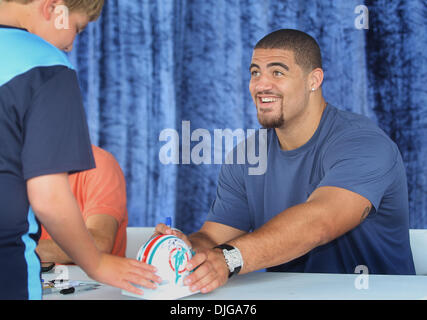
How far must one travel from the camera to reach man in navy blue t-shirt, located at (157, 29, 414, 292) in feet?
3.61

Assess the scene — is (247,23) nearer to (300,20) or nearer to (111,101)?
(300,20)

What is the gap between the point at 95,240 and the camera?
55.0 inches

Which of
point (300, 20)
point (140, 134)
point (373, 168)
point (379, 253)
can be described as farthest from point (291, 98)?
point (140, 134)

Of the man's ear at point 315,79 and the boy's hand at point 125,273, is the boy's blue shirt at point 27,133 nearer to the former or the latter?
the boy's hand at point 125,273

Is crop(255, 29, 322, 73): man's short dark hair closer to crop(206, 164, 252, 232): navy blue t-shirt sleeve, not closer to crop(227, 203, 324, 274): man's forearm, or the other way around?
crop(206, 164, 252, 232): navy blue t-shirt sleeve

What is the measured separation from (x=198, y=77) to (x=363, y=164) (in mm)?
1200

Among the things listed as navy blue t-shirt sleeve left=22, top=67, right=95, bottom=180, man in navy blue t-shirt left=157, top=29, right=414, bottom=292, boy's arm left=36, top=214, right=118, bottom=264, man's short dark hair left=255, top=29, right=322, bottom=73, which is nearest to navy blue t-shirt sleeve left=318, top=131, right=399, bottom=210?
man in navy blue t-shirt left=157, top=29, right=414, bottom=292

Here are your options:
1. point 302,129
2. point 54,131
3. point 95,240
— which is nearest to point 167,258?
point 54,131

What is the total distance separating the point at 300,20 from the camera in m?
2.24

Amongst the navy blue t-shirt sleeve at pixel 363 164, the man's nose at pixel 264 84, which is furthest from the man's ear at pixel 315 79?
the navy blue t-shirt sleeve at pixel 363 164

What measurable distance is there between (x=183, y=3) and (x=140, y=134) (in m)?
0.64

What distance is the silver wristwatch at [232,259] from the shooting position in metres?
1.02
